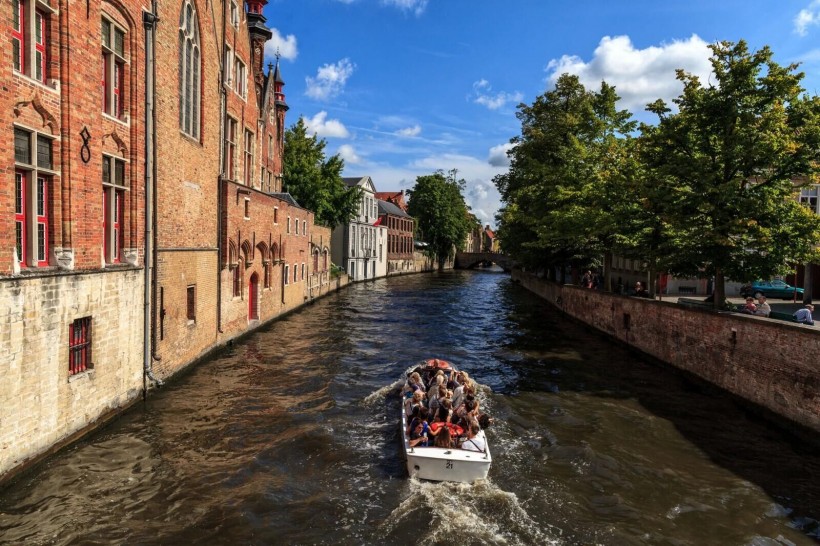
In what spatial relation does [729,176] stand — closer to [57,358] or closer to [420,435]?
[420,435]

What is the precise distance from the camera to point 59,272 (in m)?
11.0

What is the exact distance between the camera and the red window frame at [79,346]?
463 inches

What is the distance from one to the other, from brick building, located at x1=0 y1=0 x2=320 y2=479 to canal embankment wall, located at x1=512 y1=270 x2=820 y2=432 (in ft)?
55.5

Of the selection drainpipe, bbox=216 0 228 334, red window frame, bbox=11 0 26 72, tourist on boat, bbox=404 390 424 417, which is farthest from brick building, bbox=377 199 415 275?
red window frame, bbox=11 0 26 72

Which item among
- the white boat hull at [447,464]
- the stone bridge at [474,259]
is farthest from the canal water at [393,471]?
the stone bridge at [474,259]

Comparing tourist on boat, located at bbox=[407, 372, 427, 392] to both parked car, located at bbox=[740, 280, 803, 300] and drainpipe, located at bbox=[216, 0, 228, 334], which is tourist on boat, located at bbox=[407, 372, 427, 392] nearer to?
drainpipe, located at bbox=[216, 0, 228, 334]

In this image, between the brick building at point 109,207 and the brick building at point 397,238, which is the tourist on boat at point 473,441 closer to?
the brick building at point 109,207

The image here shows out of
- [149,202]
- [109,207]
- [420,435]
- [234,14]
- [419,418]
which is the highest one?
[234,14]

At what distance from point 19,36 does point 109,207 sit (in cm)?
451

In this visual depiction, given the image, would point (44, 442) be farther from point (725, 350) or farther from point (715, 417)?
point (725, 350)

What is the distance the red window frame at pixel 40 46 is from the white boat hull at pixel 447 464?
1044 cm

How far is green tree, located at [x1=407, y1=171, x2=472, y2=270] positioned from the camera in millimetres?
93062

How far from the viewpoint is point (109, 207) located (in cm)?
1402

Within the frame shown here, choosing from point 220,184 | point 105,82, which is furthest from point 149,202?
point 220,184
